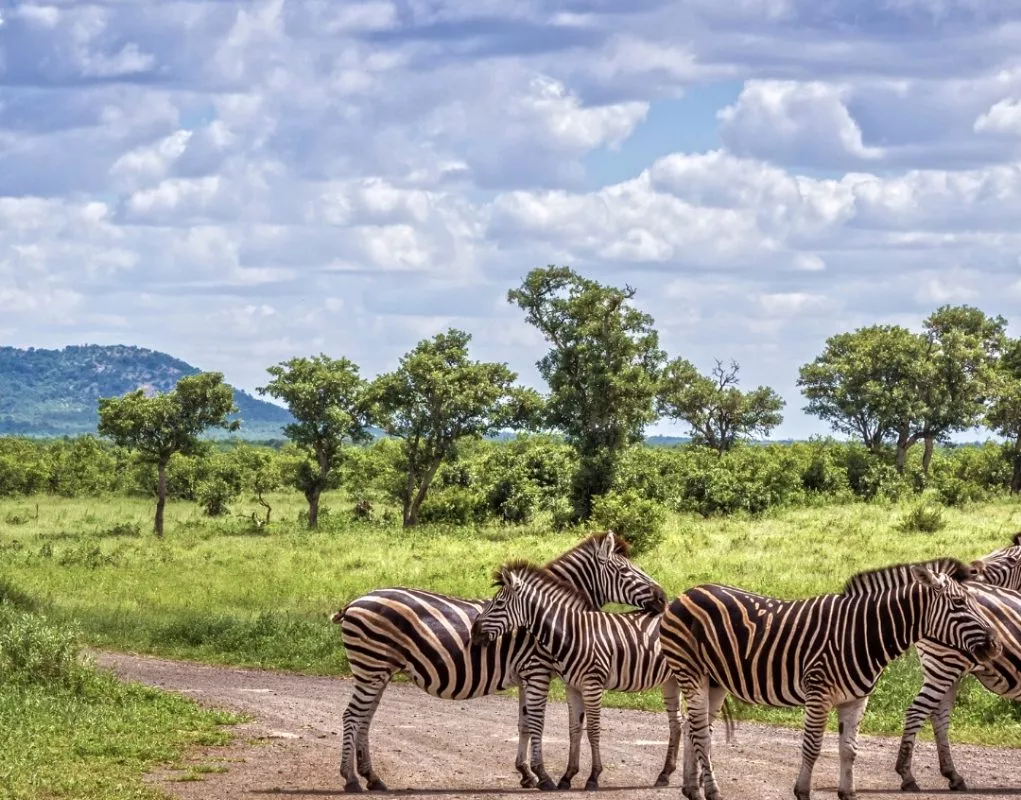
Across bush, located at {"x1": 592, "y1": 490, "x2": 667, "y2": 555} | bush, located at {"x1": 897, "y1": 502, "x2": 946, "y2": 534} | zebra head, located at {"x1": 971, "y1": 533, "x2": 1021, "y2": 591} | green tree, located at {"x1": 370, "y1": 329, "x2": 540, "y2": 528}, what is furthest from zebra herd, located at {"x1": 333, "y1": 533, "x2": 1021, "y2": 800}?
green tree, located at {"x1": 370, "y1": 329, "x2": 540, "y2": 528}

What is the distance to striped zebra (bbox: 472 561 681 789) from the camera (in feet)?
41.4

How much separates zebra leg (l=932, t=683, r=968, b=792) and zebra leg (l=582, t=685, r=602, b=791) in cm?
308

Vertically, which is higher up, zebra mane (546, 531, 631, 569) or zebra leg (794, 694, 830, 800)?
zebra mane (546, 531, 631, 569)

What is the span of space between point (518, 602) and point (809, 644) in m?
2.63

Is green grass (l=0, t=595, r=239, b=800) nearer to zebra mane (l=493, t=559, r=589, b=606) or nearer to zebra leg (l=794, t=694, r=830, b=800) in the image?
zebra mane (l=493, t=559, r=589, b=606)

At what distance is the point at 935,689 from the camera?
43.2 ft

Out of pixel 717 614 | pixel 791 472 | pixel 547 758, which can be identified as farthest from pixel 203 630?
pixel 791 472

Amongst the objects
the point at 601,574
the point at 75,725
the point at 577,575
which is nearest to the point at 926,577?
the point at 601,574

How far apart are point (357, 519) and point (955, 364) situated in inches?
1172

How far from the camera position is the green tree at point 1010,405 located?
→ 198ft

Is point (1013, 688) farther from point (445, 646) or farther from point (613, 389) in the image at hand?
point (613, 389)

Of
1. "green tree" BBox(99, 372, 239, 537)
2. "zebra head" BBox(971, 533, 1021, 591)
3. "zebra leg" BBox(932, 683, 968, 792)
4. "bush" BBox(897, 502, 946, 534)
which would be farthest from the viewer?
"green tree" BBox(99, 372, 239, 537)

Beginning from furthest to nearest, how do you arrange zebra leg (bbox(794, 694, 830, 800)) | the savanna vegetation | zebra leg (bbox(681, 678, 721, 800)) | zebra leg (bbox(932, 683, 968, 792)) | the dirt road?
the savanna vegetation, zebra leg (bbox(932, 683, 968, 792)), the dirt road, zebra leg (bbox(681, 678, 721, 800)), zebra leg (bbox(794, 694, 830, 800))

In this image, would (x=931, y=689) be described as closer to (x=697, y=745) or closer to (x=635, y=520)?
(x=697, y=745)
